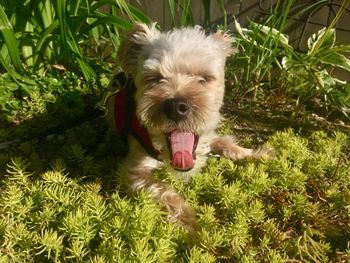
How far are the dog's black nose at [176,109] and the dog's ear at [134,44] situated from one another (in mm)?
574

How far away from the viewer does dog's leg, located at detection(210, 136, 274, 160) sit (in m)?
3.14

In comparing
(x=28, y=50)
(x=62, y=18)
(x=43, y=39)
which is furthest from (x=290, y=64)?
(x=28, y=50)

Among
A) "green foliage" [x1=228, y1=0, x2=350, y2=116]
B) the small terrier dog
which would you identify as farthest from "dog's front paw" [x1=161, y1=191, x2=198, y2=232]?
"green foliage" [x1=228, y1=0, x2=350, y2=116]

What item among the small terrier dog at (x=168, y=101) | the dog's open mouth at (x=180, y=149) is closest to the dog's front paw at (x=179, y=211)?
the small terrier dog at (x=168, y=101)

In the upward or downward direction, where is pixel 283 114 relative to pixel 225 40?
downward

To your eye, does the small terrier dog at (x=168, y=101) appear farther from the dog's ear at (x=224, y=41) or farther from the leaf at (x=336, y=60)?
the leaf at (x=336, y=60)

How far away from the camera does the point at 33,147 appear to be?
3180 mm

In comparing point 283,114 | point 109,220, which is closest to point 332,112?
point 283,114

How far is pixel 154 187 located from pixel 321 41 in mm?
2043

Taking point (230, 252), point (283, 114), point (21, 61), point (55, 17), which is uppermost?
point (55, 17)

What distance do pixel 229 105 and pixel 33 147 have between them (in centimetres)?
191

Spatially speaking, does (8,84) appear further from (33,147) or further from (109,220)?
(109,220)

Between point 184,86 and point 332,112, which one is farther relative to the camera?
point 332,112

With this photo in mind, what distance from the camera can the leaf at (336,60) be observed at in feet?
11.6
